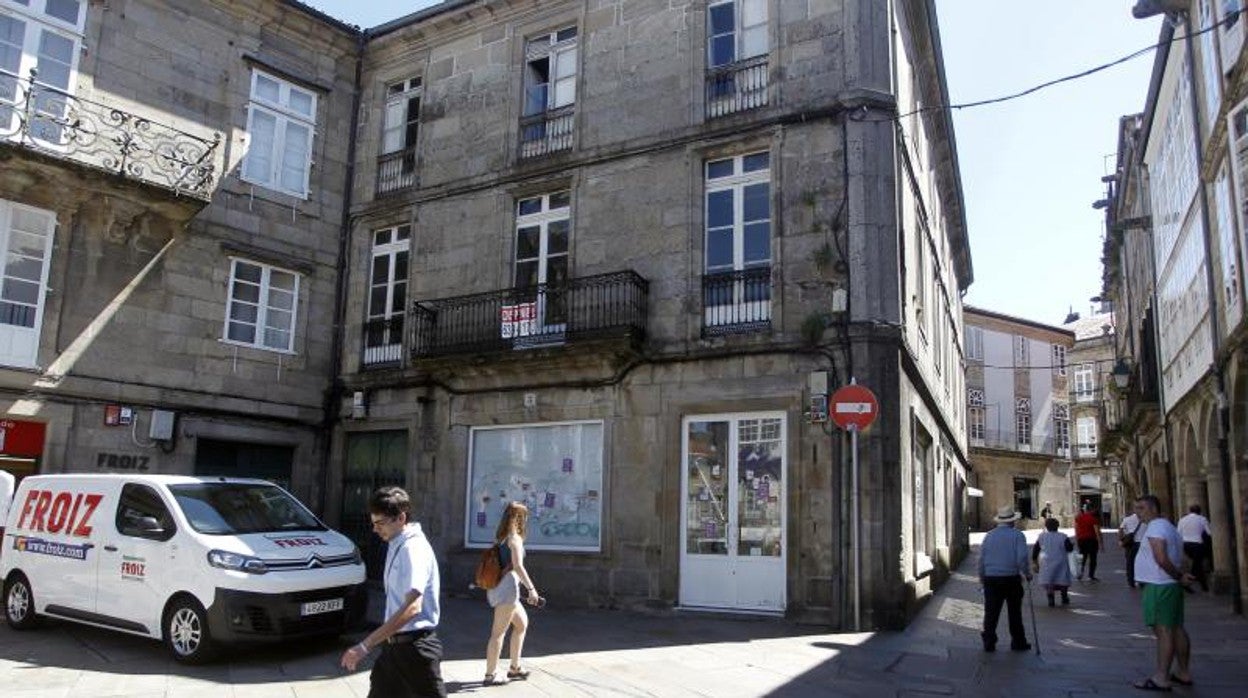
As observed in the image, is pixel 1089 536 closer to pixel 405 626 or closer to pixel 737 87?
pixel 737 87

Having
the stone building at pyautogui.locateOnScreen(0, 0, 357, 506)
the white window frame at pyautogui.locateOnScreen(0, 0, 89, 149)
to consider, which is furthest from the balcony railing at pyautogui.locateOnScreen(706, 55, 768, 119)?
the white window frame at pyautogui.locateOnScreen(0, 0, 89, 149)

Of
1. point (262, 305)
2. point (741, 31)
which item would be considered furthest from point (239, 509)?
point (741, 31)

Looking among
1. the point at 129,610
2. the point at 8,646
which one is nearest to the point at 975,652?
the point at 129,610

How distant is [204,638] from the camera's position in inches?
322

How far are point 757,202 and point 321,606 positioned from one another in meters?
7.85

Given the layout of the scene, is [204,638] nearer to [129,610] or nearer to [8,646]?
[129,610]

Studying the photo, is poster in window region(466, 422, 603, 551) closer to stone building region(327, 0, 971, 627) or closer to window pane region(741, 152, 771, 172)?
stone building region(327, 0, 971, 627)

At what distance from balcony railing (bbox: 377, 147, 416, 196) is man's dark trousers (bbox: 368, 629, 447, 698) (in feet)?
43.1

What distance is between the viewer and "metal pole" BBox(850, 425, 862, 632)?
11.0 meters

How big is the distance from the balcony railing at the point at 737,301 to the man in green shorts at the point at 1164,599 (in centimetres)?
553

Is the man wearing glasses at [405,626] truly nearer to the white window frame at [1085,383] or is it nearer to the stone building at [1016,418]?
the stone building at [1016,418]

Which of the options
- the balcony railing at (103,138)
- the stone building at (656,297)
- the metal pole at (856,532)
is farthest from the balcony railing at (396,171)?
the metal pole at (856,532)

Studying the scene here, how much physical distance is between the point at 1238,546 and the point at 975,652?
6.37 metres

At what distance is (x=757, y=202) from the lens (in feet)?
42.9
